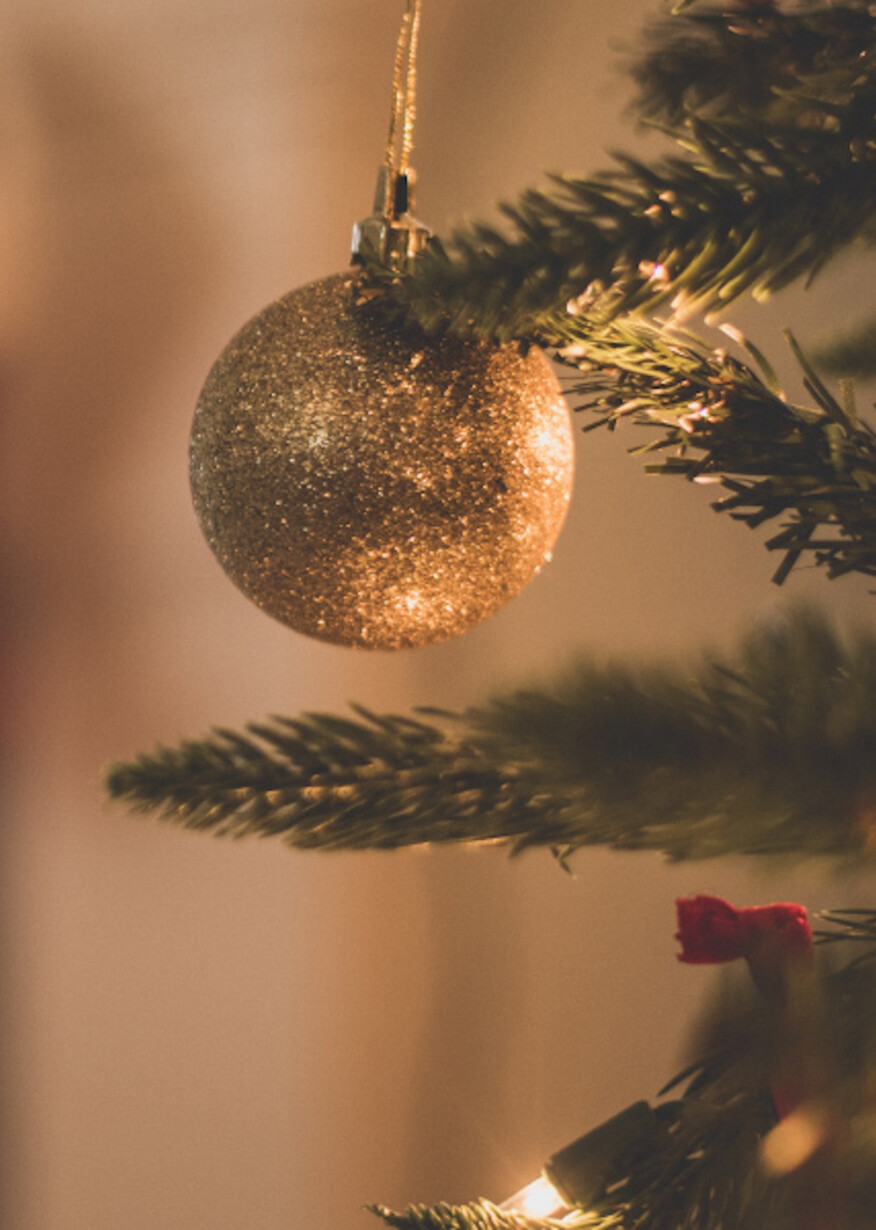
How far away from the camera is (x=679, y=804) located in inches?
5.3

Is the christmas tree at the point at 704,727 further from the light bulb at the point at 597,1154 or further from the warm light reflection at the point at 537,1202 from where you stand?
the warm light reflection at the point at 537,1202

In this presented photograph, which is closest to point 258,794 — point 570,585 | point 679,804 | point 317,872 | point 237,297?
point 679,804

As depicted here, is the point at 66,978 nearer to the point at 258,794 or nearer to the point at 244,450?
the point at 244,450

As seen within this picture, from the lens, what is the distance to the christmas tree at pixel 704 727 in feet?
0.44

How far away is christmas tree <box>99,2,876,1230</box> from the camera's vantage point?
0.44ft

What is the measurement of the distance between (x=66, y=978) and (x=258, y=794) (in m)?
1.14

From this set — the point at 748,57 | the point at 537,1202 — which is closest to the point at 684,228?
the point at 748,57

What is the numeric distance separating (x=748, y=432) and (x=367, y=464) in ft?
0.50

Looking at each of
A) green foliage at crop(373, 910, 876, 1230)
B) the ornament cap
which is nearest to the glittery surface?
the ornament cap

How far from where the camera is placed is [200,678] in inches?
49.4

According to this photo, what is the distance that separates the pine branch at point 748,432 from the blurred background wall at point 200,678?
817 mm

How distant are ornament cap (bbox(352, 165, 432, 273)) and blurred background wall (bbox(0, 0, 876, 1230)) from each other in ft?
2.23

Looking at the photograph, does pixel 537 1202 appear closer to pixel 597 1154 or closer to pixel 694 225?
pixel 597 1154

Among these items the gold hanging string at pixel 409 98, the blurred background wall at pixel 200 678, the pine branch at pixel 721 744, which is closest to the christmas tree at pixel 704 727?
the pine branch at pixel 721 744
